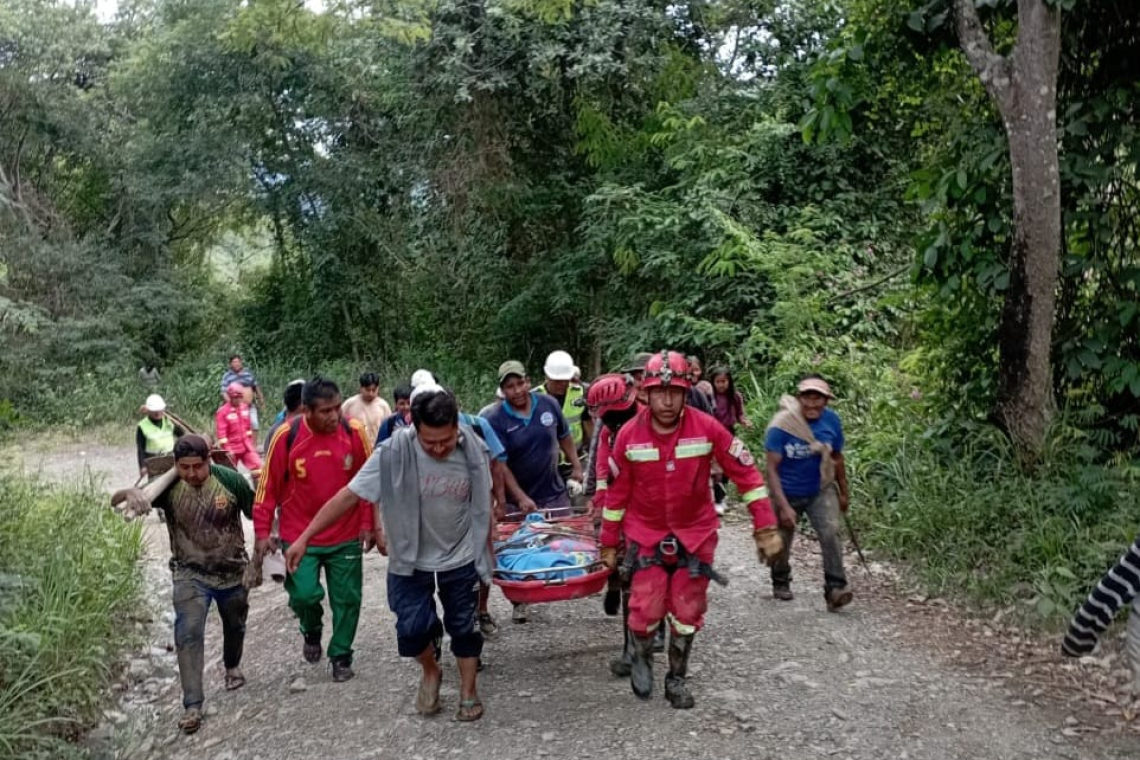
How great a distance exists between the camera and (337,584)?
5863 millimetres

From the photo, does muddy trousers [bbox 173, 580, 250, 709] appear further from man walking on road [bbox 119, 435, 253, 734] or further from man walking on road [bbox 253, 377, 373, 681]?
man walking on road [bbox 253, 377, 373, 681]

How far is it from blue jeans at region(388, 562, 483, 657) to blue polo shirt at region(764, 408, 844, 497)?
247cm

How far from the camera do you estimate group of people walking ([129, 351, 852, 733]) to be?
16.4ft

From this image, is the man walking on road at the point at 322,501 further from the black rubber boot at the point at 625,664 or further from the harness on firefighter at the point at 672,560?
the harness on firefighter at the point at 672,560

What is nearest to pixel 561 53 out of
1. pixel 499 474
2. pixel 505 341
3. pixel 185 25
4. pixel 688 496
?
pixel 505 341

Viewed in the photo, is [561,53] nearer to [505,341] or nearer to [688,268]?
[688,268]

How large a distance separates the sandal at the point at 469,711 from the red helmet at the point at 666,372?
6.19 feet

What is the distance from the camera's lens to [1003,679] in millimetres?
5625

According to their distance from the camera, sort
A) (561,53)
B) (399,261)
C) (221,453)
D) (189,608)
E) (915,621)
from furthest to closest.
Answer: (399,261), (561,53), (915,621), (221,453), (189,608)

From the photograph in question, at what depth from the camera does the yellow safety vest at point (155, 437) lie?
438 inches

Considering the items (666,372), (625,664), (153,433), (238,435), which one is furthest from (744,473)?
(153,433)

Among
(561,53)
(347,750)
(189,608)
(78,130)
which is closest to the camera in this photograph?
(347,750)

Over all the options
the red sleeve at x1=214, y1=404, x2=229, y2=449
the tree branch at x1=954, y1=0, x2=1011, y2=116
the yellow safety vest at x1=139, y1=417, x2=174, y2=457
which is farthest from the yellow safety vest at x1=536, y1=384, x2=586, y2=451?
the yellow safety vest at x1=139, y1=417, x2=174, y2=457

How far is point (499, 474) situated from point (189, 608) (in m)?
1.98
